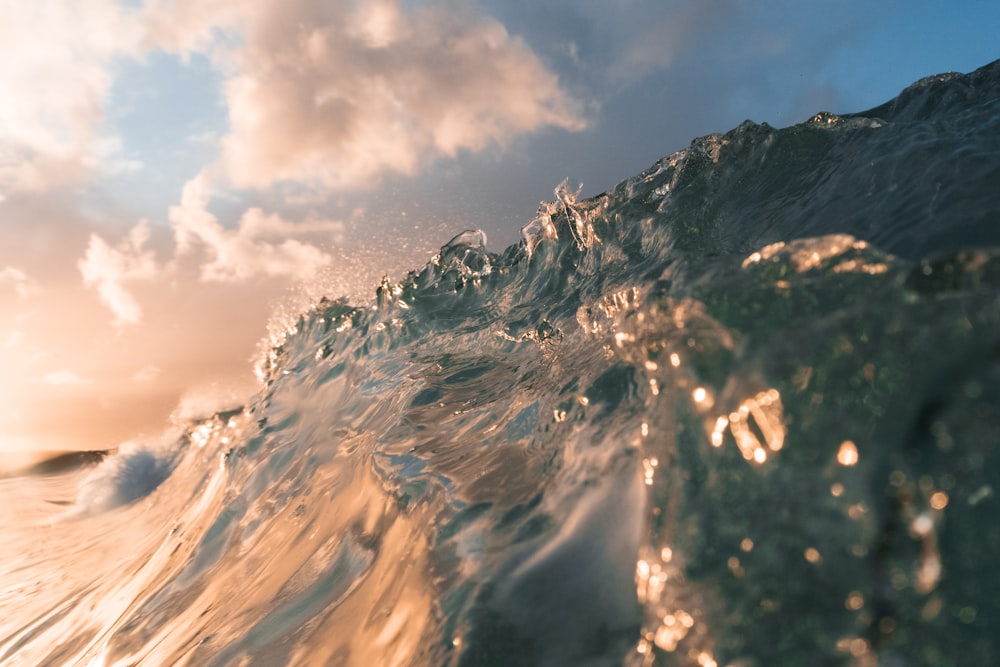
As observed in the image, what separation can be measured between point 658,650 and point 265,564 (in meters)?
2.48

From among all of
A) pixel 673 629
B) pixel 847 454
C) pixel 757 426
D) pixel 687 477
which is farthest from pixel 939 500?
pixel 673 629

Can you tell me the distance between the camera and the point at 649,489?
5.36 ft

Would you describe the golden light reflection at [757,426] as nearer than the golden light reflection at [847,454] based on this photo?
No

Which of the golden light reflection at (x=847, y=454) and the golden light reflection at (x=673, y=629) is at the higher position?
the golden light reflection at (x=847, y=454)

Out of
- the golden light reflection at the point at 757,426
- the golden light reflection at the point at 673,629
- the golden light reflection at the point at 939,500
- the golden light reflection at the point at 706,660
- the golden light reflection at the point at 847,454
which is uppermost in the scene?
the golden light reflection at the point at 757,426

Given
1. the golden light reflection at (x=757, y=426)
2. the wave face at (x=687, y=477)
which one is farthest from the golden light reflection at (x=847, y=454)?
the golden light reflection at (x=757, y=426)

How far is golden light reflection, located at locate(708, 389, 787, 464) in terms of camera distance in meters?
1.38

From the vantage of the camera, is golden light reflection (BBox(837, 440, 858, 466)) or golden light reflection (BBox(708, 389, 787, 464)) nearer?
golden light reflection (BBox(837, 440, 858, 466))

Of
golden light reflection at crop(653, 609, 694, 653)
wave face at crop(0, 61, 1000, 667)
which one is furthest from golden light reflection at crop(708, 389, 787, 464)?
golden light reflection at crop(653, 609, 694, 653)

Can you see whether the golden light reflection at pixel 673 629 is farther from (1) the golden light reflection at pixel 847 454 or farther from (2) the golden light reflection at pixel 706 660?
(1) the golden light reflection at pixel 847 454

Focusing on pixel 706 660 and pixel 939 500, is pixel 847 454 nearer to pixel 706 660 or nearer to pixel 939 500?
pixel 939 500

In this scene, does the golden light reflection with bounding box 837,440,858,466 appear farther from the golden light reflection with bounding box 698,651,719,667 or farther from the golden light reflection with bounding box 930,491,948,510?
the golden light reflection with bounding box 698,651,719,667

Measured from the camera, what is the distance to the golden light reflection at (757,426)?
138cm

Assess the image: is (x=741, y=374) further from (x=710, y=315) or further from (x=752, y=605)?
(x=752, y=605)
